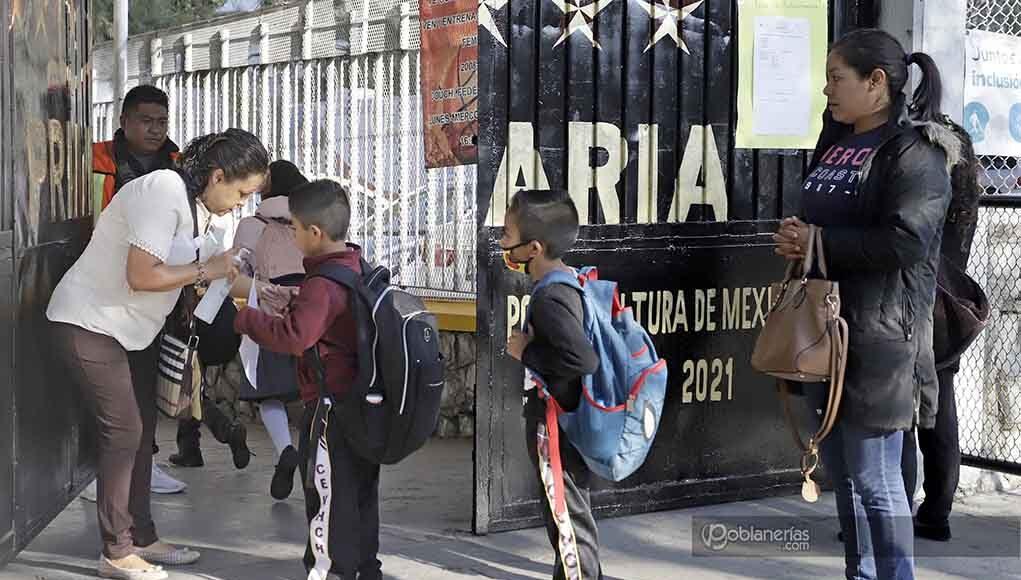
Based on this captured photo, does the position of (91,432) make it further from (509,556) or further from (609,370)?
(609,370)

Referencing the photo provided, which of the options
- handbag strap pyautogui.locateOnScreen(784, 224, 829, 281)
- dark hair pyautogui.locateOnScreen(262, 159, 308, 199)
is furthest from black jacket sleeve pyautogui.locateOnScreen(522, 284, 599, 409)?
dark hair pyautogui.locateOnScreen(262, 159, 308, 199)

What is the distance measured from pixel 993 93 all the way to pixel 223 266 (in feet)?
12.8

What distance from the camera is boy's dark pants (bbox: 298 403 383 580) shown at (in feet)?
15.0

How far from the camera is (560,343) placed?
416 centimetres

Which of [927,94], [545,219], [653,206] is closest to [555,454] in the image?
[545,219]

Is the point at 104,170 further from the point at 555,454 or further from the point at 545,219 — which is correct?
the point at 555,454

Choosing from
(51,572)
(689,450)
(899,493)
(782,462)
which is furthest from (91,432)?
(899,493)

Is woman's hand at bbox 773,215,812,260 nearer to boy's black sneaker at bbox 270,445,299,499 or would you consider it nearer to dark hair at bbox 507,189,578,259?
dark hair at bbox 507,189,578,259

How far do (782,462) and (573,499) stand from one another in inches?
90.4

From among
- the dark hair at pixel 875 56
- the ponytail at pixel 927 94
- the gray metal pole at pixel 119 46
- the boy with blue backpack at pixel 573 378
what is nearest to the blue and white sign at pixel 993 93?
the ponytail at pixel 927 94

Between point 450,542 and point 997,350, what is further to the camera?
point 997,350

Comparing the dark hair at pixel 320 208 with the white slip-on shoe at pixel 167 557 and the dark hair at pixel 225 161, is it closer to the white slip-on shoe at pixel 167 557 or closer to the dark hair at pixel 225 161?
the dark hair at pixel 225 161

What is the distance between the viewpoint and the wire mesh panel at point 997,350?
21.9 ft

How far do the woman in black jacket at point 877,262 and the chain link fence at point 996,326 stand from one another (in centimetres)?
245
